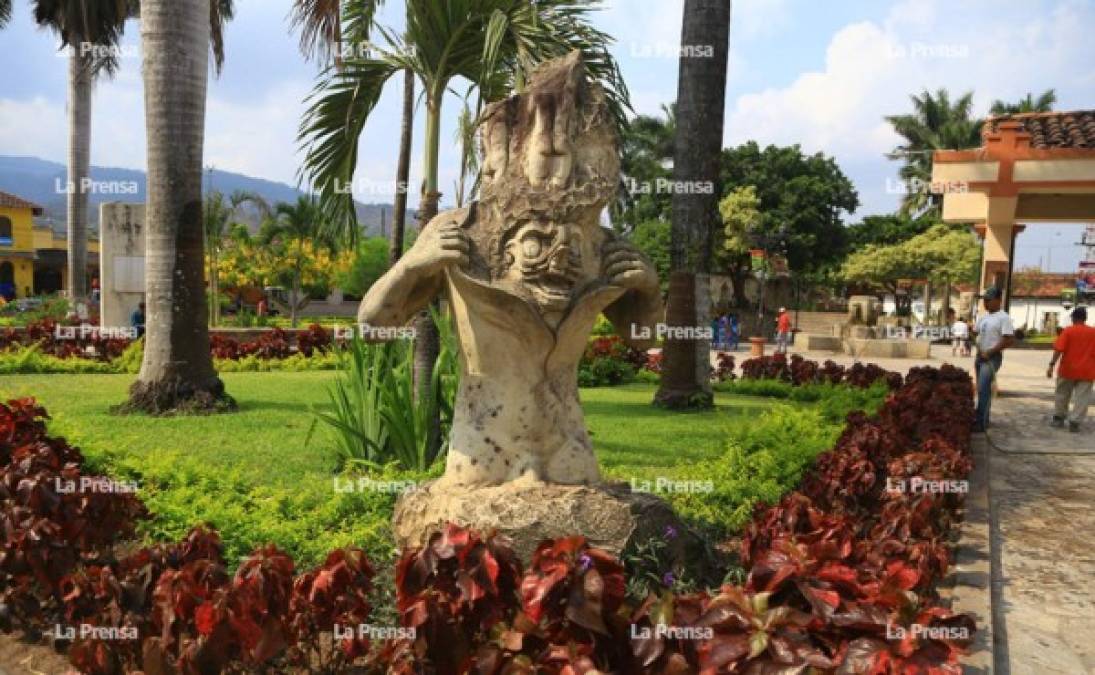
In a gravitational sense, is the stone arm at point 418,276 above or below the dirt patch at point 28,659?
above

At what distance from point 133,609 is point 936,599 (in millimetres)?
3140

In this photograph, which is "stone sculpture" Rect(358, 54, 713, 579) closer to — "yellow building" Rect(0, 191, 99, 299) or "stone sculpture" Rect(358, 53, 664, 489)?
"stone sculpture" Rect(358, 53, 664, 489)

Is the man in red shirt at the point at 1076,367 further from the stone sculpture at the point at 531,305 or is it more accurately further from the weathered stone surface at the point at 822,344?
the weathered stone surface at the point at 822,344

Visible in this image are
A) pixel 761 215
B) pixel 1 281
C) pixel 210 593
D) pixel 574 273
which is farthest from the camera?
pixel 1 281

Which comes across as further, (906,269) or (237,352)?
(906,269)

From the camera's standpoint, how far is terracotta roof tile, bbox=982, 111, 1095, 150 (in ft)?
38.9

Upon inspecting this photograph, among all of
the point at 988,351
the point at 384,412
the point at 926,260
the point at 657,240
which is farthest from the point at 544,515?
the point at 926,260

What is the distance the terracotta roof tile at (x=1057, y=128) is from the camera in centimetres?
1185

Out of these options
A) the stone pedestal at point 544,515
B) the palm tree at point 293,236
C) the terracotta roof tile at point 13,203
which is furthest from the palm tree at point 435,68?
the terracotta roof tile at point 13,203

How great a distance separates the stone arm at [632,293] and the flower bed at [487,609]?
901 millimetres

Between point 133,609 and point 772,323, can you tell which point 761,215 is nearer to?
point 772,323

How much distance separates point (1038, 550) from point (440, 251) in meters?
4.02

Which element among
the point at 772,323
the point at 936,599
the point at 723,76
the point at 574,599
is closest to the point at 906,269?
the point at 772,323

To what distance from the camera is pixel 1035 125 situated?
1321cm
